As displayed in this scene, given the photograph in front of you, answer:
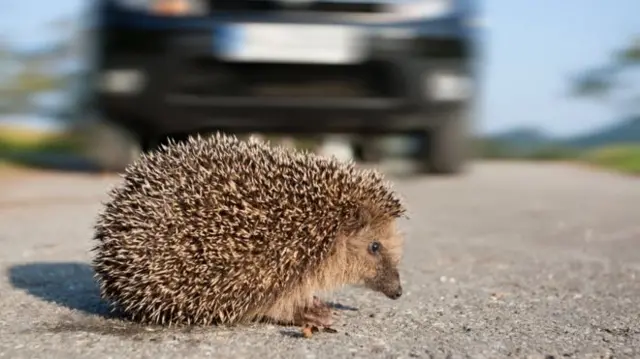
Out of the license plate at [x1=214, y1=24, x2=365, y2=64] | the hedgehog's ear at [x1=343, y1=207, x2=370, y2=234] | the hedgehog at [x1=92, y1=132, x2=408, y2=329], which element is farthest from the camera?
the license plate at [x1=214, y1=24, x2=365, y2=64]

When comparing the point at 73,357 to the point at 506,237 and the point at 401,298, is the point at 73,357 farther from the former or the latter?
the point at 506,237

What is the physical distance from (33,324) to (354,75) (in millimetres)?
7111

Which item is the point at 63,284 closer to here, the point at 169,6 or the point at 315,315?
the point at 315,315

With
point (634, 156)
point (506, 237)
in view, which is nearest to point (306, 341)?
point (506, 237)

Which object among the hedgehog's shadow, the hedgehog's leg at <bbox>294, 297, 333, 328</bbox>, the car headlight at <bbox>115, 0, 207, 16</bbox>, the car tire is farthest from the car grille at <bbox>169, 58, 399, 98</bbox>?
the hedgehog's leg at <bbox>294, 297, 333, 328</bbox>

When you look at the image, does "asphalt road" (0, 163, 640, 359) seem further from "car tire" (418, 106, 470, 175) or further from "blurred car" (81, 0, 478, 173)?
"car tire" (418, 106, 470, 175)

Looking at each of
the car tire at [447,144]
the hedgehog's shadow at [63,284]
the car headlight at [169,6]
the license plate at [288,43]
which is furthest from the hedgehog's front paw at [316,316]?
the car tire at [447,144]

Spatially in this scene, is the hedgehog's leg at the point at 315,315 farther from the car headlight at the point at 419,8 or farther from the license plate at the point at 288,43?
the car headlight at the point at 419,8

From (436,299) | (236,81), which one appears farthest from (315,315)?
(236,81)

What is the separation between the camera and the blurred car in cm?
1051

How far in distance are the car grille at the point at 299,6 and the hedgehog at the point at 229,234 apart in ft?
20.8

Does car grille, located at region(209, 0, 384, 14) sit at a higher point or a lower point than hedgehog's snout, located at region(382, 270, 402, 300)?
higher

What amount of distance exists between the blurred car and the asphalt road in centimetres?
190

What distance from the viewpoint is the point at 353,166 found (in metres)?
4.52
